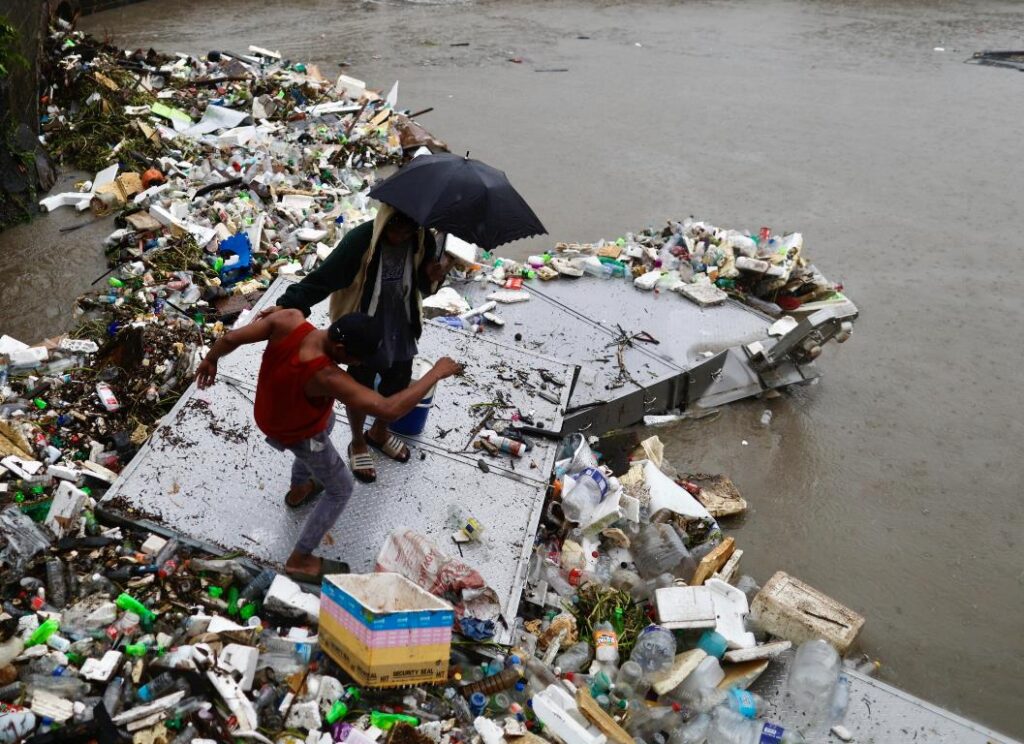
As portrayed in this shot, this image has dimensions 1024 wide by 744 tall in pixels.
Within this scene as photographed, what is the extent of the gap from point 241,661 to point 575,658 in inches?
53.7

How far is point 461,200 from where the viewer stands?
3.04m

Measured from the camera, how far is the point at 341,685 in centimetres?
273

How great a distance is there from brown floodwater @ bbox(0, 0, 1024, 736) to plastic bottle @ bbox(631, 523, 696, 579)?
20.9 inches

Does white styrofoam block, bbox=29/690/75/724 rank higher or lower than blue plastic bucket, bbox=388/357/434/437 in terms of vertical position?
lower

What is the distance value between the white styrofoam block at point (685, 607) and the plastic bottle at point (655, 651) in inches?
3.6

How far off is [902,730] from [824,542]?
53.2 inches

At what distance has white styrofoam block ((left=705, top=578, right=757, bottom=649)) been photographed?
3.57 meters

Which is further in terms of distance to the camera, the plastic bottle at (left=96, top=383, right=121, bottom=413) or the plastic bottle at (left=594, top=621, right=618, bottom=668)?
the plastic bottle at (left=96, top=383, right=121, bottom=413)

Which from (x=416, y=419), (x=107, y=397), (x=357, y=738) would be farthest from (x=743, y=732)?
(x=107, y=397)

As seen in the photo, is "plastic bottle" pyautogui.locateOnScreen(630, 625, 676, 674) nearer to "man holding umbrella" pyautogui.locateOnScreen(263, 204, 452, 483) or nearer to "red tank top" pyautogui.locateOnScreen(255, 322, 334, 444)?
"man holding umbrella" pyautogui.locateOnScreen(263, 204, 452, 483)

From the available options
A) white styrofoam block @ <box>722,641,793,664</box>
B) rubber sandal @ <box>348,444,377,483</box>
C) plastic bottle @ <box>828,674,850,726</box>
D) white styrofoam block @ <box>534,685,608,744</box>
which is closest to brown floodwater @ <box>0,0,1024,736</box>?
plastic bottle @ <box>828,674,850,726</box>

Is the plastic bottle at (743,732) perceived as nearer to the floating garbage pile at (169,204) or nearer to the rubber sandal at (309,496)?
the rubber sandal at (309,496)

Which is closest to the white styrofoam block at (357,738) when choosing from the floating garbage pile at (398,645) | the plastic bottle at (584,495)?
the floating garbage pile at (398,645)

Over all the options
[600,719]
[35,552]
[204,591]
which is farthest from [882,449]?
[35,552]
